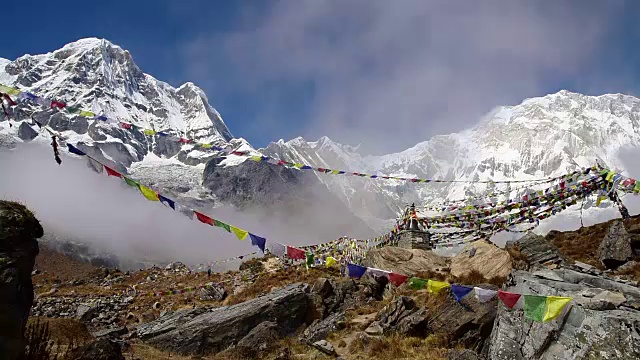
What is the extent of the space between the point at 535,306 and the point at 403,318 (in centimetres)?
609

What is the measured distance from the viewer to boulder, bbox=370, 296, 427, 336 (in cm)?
1276

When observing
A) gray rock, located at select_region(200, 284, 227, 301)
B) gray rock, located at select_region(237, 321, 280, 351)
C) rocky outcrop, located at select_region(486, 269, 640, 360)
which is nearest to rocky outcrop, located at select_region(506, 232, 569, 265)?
rocky outcrop, located at select_region(486, 269, 640, 360)

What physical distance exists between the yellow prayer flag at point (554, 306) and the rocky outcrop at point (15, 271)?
9.62 m

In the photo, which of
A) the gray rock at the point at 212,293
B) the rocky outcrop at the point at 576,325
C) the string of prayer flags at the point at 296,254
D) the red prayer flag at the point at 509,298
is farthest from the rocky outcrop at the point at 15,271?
the gray rock at the point at 212,293

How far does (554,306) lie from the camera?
7789mm

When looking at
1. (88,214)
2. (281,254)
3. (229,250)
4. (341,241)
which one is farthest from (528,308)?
(88,214)

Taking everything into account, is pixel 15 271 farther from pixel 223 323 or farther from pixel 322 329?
pixel 322 329

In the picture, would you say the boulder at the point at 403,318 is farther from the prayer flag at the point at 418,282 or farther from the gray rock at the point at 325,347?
the prayer flag at the point at 418,282

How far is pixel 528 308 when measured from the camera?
8.21m

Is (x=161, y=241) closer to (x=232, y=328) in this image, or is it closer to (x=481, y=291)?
(x=232, y=328)

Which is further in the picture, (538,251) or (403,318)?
(538,251)

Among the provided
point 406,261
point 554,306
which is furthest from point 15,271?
point 406,261

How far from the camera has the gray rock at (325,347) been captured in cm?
1270

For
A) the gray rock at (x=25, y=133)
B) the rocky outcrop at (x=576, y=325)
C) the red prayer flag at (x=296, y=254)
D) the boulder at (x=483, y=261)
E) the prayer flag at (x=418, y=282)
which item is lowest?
the rocky outcrop at (x=576, y=325)
